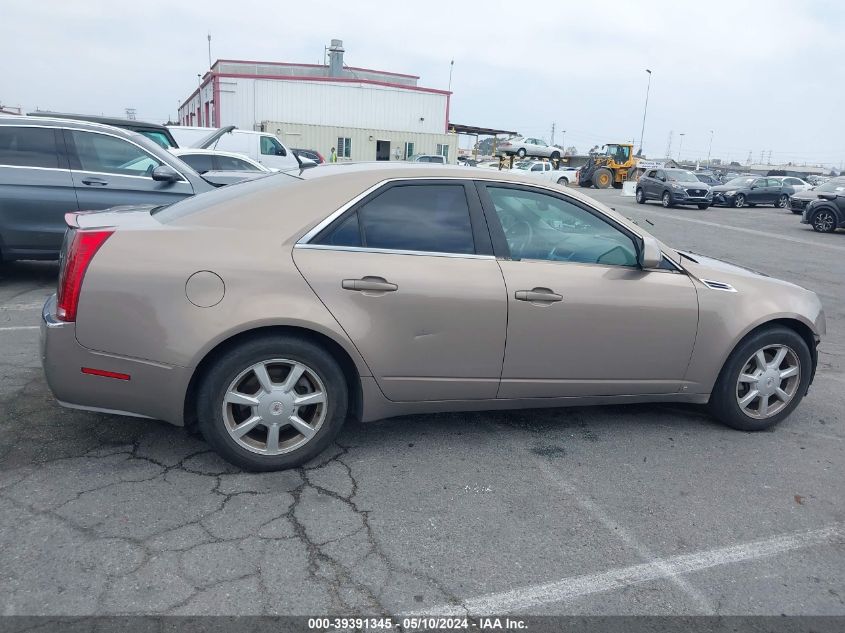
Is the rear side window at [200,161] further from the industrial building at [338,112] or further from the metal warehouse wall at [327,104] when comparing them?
the metal warehouse wall at [327,104]

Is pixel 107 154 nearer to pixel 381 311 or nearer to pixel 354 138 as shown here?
pixel 381 311

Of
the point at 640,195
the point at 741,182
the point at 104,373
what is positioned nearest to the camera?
the point at 104,373

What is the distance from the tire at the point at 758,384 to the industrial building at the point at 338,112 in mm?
38782

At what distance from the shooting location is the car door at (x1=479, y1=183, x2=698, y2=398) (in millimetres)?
3705

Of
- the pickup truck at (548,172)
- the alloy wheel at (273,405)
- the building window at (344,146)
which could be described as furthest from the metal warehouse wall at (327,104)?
the alloy wheel at (273,405)

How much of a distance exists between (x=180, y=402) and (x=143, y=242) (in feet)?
2.56

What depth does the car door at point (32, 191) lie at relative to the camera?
6.90 metres

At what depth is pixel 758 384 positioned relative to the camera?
14.0 feet

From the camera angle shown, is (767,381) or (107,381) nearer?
(107,381)

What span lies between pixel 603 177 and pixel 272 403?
132ft

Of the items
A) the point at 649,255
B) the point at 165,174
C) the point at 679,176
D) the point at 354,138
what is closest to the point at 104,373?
the point at 649,255

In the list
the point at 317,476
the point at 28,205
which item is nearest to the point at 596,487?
the point at 317,476

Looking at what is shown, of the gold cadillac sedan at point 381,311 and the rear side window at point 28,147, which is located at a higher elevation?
the rear side window at point 28,147

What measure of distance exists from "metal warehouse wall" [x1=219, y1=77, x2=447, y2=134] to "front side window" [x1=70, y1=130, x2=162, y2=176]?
35.8 metres
